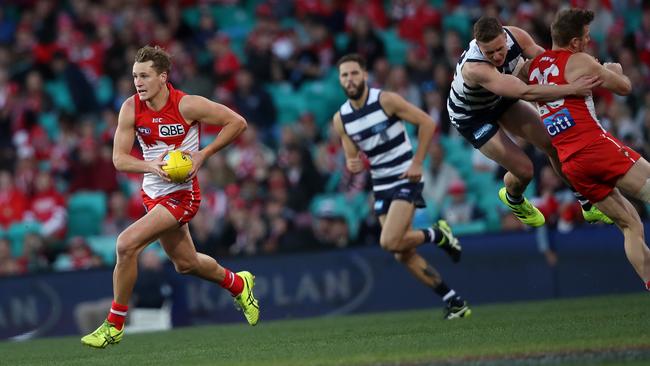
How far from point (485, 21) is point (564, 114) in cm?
100

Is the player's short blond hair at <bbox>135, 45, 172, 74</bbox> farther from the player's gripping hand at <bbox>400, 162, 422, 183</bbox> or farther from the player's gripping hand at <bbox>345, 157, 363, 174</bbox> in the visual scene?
the player's gripping hand at <bbox>400, 162, 422, 183</bbox>

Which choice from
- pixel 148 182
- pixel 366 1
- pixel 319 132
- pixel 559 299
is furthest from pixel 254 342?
pixel 366 1

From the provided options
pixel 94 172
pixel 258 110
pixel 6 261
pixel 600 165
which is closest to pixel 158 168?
pixel 600 165

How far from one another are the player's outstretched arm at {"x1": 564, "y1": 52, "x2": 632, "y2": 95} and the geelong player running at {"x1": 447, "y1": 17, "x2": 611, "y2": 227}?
0.36 m

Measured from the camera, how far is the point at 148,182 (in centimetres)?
959

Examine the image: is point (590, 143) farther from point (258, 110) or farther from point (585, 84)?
point (258, 110)

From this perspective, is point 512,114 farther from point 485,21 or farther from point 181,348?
point 181,348

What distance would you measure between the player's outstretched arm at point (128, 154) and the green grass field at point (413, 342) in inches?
58.2

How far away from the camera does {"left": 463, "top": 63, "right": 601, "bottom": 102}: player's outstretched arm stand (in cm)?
864

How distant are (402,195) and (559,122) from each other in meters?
2.60

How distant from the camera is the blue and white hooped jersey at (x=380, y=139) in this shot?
11375 millimetres

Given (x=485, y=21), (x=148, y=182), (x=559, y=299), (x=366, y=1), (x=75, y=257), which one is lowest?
(x=559, y=299)

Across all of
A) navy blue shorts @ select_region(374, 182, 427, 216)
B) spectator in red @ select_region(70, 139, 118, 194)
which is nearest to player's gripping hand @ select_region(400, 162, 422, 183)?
navy blue shorts @ select_region(374, 182, 427, 216)

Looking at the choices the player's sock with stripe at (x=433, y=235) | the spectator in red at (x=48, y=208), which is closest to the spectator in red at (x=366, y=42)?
the spectator in red at (x=48, y=208)
